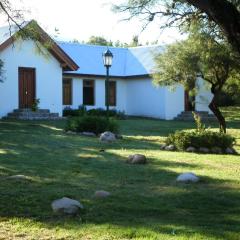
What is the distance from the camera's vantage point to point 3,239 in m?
6.54

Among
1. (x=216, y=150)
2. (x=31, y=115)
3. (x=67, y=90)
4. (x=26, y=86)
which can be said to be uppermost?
(x=26, y=86)

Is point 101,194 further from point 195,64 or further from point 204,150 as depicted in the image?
point 195,64

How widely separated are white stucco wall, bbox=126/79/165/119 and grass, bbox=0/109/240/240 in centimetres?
2125

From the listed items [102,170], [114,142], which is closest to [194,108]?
[114,142]

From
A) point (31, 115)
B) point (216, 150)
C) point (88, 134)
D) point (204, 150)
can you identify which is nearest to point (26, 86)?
point (31, 115)

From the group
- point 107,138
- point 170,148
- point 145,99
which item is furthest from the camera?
point 145,99

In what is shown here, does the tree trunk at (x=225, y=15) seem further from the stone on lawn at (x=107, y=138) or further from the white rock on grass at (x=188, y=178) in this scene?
the stone on lawn at (x=107, y=138)

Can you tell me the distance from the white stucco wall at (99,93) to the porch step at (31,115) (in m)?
5.25

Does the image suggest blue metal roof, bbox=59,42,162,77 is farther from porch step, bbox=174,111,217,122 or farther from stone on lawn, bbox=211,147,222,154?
stone on lawn, bbox=211,147,222,154

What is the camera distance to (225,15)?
7.28 m

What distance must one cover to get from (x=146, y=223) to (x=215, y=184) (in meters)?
3.24

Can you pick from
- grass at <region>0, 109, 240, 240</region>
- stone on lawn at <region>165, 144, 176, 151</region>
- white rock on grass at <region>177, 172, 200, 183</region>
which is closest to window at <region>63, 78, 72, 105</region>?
stone on lawn at <region>165, 144, 176, 151</region>

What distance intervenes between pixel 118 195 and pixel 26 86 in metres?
23.5

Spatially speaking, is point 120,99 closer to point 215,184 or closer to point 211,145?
point 211,145
